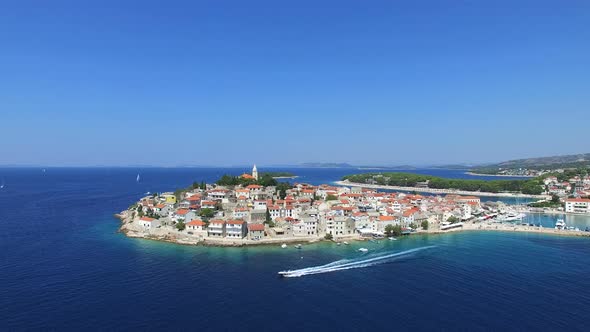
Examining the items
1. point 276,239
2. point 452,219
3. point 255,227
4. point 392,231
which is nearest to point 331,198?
point 452,219

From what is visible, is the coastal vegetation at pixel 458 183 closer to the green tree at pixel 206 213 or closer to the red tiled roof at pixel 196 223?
the green tree at pixel 206 213

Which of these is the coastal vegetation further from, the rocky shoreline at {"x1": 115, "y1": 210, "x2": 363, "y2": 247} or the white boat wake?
the white boat wake

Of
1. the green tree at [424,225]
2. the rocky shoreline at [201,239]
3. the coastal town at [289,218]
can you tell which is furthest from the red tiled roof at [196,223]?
the green tree at [424,225]

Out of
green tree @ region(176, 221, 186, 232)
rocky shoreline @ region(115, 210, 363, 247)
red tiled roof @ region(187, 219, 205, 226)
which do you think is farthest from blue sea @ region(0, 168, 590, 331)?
red tiled roof @ region(187, 219, 205, 226)

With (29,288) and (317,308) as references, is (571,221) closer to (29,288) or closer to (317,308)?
(317,308)

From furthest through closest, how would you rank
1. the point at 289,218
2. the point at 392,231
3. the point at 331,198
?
the point at 331,198 < the point at 289,218 < the point at 392,231

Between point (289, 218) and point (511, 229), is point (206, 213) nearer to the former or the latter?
point (289, 218)
